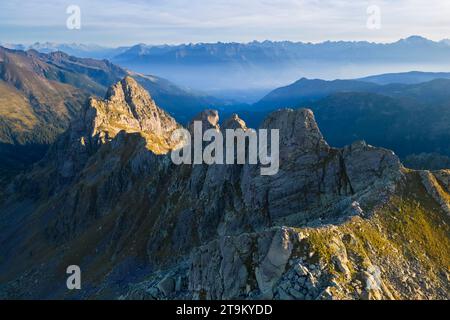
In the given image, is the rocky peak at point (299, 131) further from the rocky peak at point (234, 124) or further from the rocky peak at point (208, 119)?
the rocky peak at point (208, 119)

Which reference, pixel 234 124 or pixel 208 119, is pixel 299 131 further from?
pixel 208 119

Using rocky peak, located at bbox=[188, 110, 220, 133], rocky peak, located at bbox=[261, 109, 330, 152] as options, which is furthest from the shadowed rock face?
rocky peak, located at bbox=[188, 110, 220, 133]

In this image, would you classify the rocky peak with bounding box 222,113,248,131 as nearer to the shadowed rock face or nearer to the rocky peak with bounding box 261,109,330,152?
the shadowed rock face

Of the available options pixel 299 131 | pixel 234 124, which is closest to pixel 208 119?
pixel 234 124

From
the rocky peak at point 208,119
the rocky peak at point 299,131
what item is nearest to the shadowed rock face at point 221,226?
the rocky peak at point 299,131
